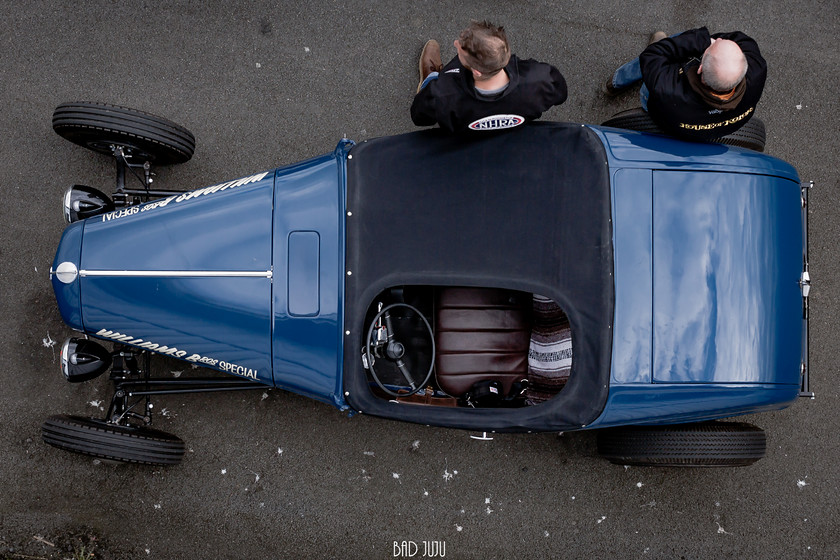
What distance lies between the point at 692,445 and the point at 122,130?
3.49m

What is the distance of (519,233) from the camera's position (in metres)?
2.35

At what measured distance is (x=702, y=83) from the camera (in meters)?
2.40

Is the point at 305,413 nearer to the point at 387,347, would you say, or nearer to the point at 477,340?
A: the point at 387,347

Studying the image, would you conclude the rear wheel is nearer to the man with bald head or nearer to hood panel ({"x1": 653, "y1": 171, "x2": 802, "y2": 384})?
hood panel ({"x1": 653, "y1": 171, "x2": 802, "y2": 384})

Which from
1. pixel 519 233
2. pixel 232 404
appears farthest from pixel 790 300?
pixel 232 404

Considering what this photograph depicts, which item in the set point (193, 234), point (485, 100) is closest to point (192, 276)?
point (193, 234)

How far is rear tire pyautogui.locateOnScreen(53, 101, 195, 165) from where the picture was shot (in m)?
2.87

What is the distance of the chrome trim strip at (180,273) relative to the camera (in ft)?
8.38

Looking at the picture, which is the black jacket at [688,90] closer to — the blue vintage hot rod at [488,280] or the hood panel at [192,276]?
the blue vintage hot rod at [488,280]

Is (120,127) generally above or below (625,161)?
above

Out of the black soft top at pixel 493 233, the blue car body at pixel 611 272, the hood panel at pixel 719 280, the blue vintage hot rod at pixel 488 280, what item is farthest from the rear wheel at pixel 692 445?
the black soft top at pixel 493 233

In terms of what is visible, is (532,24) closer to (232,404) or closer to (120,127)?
(120,127)

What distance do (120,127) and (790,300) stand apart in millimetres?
3529

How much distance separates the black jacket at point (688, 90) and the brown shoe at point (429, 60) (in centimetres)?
127
